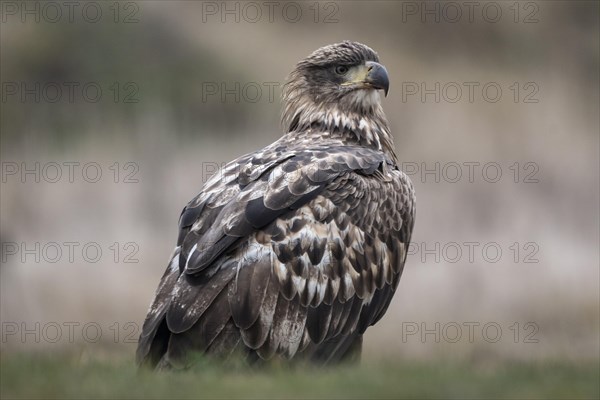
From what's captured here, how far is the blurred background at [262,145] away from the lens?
23172 mm

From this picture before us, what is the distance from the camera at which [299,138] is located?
11.9 m

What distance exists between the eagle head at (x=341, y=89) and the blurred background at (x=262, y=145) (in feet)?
34.1

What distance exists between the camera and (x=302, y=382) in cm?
819

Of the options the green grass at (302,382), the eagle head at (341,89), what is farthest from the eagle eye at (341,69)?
the green grass at (302,382)

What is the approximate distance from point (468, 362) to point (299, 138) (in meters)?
3.15

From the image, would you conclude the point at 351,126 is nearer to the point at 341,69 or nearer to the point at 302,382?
the point at 341,69

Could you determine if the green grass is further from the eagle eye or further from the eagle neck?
the eagle eye

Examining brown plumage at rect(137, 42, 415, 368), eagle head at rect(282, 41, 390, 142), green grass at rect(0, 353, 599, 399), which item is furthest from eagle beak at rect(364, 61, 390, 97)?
green grass at rect(0, 353, 599, 399)

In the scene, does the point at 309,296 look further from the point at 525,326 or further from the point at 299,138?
the point at 525,326

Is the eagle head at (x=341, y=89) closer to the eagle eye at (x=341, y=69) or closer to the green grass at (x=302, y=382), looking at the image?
the eagle eye at (x=341, y=69)

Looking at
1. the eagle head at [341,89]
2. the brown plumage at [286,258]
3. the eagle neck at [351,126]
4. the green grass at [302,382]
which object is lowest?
the green grass at [302,382]

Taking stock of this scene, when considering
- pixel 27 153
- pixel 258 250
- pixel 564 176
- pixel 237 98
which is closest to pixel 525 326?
pixel 564 176

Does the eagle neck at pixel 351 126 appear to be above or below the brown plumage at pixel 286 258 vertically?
above

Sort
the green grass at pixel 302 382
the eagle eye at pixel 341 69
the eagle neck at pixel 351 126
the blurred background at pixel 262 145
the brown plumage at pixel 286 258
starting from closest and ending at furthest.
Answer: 1. the green grass at pixel 302 382
2. the brown plumage at pixel 286 258
3. the eagle neck at pixel 351 126
4. the eagle eye at pixel 341 69
5. the blurred background at pixel 262 145
